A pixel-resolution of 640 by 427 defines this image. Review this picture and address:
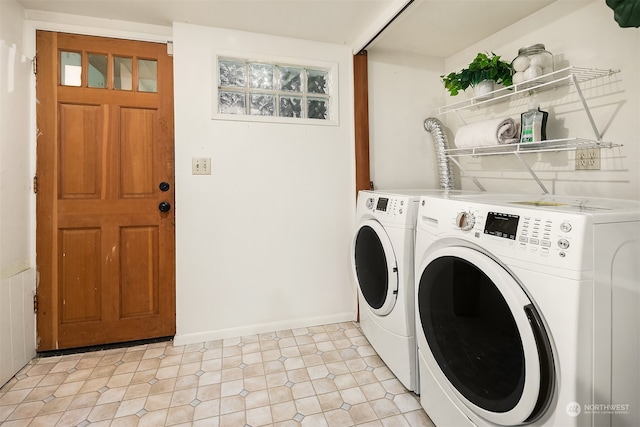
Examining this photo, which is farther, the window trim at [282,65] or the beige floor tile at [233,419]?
the window trim at [282,65]

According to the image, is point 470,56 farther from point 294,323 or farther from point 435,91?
point 294,323

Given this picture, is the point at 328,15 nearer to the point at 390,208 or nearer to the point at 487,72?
the point at 487,72

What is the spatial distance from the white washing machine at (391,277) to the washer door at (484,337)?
0.64 feet

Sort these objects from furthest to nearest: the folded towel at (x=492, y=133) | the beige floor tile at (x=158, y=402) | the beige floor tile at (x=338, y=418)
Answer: the folded towel at (x=492, y=133)
the beige floor tile at (x=158, y=402)
the beige floor tile at (x=338, y=418)

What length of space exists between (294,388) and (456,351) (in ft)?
2.77

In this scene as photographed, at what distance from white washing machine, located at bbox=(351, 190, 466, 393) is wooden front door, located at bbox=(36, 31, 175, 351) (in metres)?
1.26

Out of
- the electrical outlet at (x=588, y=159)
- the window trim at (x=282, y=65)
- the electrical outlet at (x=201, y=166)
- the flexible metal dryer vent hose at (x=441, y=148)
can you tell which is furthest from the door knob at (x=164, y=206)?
the electrical outlet at (x=588, y=159)

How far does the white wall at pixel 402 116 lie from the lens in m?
2.26

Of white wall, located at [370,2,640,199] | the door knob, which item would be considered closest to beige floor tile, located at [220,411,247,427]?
the door knob

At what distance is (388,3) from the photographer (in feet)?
5.54

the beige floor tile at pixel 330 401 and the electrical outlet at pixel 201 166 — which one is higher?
the electrical outlet at pixel 201 166

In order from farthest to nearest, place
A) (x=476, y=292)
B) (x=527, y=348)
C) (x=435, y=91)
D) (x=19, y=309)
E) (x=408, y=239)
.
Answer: (x=435, y=91) < (x=19, y=309) < (x=408, y=239) < (x=476, y=292) < (x=527, y=348)

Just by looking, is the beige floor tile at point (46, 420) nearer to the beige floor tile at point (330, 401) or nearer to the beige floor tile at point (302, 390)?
the beige floor tile at point (302, 390)

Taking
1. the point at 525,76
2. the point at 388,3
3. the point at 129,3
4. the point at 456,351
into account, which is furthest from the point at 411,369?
the point at 129,3
